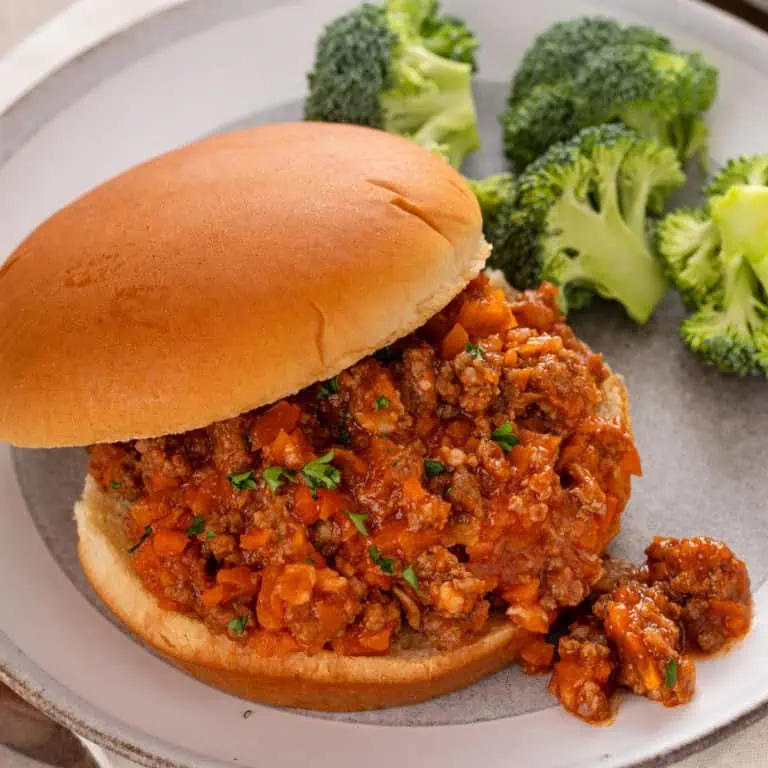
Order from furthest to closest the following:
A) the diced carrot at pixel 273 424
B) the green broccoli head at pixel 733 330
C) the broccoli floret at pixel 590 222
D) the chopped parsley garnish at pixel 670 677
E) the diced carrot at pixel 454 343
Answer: the broccoli floret at pixel 590 222
the green broccoli head at pixel 733 330
the diced carrot at pixel 454 343
the diced carrot at pixel 273 424
the chopped parsley garnish at pixel 670 677

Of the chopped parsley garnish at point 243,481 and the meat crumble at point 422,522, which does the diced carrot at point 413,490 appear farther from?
the chopped parsley garnish at point 243,481

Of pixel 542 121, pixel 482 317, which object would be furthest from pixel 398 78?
pixel 482 317

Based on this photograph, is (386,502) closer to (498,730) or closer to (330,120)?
(498,730)

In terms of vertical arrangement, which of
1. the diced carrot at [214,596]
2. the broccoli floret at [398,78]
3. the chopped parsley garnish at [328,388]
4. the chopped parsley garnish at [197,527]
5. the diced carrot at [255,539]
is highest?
the broccoli floret at [398,78]

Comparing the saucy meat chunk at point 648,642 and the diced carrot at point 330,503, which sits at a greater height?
the diced carrot at point 330,503

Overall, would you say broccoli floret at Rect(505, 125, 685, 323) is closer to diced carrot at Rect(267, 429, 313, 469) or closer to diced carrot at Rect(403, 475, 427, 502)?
diced carrot at Rect(403, 475, 427, 502)

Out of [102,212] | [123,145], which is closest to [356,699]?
[102,212]

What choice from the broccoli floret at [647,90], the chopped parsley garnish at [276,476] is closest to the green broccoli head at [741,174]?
the broccoli floret at [647,90]

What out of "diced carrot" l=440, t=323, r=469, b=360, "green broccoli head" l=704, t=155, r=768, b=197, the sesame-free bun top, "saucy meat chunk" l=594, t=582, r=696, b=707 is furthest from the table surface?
"green broccoli head" l=704, t=155, r=768, b=197
